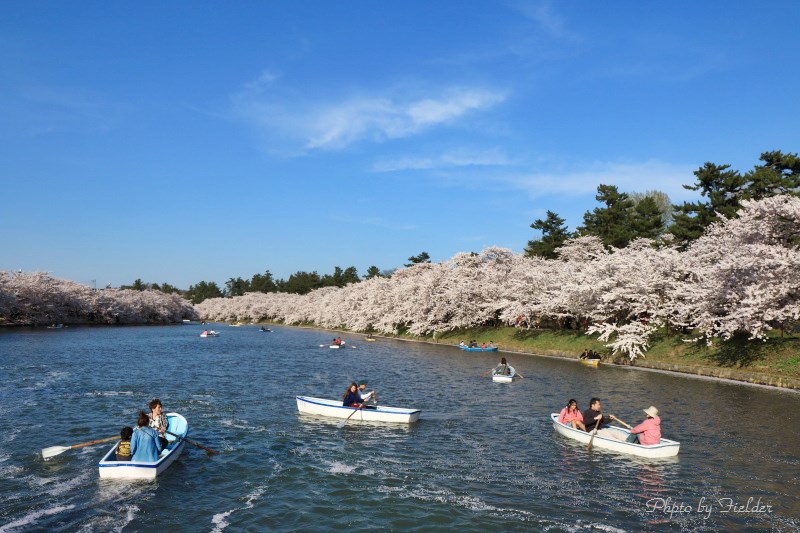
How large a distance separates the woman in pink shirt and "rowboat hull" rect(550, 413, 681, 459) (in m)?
0.26

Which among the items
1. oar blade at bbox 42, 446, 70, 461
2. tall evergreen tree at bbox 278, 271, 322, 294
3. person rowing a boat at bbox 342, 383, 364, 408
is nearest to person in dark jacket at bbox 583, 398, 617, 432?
person rowing a boat at bbox 342, 383, 364, 408

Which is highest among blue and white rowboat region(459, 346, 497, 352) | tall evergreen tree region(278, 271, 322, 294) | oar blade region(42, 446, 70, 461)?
tall evergreen tree region(278, 271, 322, 294)

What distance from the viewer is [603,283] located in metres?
53.1

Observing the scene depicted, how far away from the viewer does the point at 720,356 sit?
42406mm

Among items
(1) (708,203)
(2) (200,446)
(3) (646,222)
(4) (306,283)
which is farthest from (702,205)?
(4) (306,283)

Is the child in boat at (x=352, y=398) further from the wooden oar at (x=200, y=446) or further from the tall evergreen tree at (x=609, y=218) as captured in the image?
the tall evergreen tree at (x=609, y=218)

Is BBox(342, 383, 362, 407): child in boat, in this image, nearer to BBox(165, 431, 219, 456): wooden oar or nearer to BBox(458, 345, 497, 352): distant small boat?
BBox(165, 431, 219, 456): wooden oar

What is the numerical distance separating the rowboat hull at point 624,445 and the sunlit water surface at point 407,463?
1.24 feet

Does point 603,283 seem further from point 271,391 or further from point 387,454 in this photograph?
point 387,454

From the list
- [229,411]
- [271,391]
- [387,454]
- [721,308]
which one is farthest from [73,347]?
[721,308]

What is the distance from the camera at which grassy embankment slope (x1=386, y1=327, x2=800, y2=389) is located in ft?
123

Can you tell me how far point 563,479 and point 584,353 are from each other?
3621 cm

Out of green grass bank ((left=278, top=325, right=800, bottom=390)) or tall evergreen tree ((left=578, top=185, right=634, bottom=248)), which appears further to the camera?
tall evergreen tree ((left=578, top=185, right=634, bottom=248))

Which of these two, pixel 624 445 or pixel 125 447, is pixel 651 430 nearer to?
pixel 624 445
